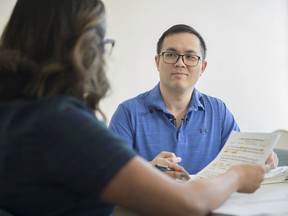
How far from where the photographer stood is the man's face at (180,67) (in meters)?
1.75

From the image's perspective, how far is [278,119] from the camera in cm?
330

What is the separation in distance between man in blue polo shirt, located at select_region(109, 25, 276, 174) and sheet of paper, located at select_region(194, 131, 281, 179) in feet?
1.57

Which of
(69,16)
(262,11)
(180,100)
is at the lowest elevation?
(180,100)

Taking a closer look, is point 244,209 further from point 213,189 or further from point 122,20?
point 122,20

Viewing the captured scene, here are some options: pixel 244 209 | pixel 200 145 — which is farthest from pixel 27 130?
pixel 200 145

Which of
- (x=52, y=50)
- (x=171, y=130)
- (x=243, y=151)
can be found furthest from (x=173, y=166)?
(x=52, y=50)

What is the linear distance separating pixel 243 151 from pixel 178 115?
0.70 m

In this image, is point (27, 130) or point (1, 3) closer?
point (27, 130)

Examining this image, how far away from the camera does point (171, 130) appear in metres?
1.71

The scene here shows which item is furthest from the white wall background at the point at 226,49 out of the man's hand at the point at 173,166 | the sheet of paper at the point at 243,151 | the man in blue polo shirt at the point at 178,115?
the sheet of paper at the point at 243,151

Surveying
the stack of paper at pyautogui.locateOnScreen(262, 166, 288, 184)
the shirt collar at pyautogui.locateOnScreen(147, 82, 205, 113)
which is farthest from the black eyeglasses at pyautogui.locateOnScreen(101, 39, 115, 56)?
the shirt collar at pyautogui.locateOnScreen(147, 82, 205, 113)

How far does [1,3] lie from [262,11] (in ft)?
7.83

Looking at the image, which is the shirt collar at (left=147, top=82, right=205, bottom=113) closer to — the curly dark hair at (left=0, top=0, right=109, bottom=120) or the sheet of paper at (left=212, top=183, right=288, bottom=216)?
the sheet of paper at (left=212, top=183, right=288, bottom=216)

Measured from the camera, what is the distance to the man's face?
68.8 inches
